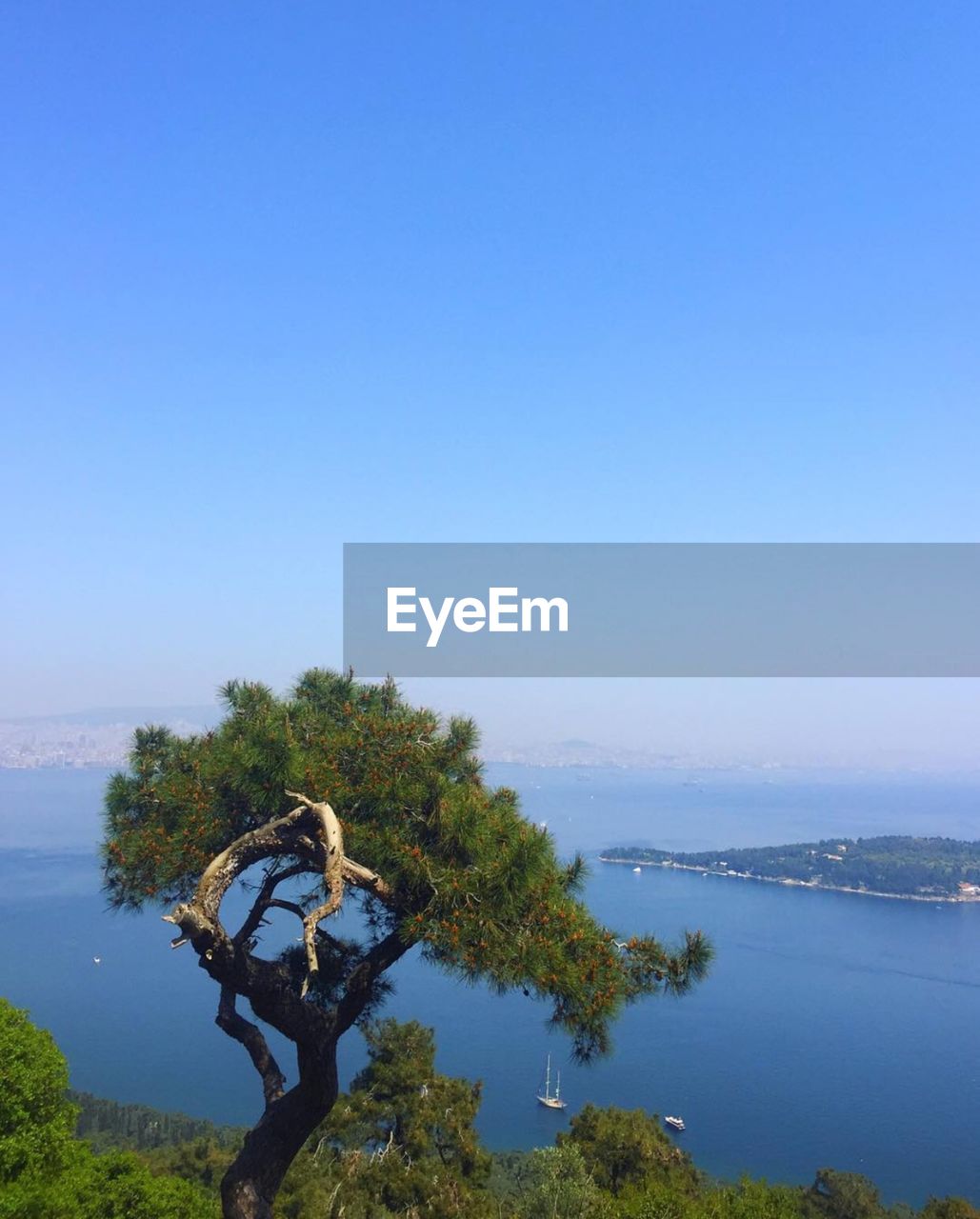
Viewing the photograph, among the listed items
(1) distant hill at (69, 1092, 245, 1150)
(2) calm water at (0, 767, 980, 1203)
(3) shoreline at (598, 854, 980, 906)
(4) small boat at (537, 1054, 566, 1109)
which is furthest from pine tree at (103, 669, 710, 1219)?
(3) shoreline at (598, 854, 980, 906)

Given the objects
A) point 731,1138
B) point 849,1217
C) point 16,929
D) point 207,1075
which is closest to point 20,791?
point 16,929

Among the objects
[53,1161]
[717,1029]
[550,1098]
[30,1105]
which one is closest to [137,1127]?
[550,1098]

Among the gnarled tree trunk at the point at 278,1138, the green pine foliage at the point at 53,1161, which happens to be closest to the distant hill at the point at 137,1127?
the green pine foliage at the point at 53,1161

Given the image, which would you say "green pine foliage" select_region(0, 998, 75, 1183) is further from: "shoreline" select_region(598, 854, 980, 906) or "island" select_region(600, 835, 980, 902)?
"island" select_region(600, 835, 980, 902)

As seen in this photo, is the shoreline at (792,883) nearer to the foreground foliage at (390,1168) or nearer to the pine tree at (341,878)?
the foreground foliage at (390,1168)

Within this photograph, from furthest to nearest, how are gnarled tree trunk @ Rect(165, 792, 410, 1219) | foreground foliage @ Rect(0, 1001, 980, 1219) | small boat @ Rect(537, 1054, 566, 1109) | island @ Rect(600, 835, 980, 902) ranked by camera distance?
island @ Rect(600, 835, 980, 902)
small boat @ Rect(537, 1054, 566, 1109)
foreground foliage @ Rect(0, 1001, 980, 1219)
gnarled tree trunk @ Rect(165, 792, 410, 1219)

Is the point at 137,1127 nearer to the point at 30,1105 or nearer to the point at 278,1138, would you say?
the point at 30,1105

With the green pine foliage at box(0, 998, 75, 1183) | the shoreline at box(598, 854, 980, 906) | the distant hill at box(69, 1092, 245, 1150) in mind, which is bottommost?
the shoreline at box(598, 854, 980, 906)
